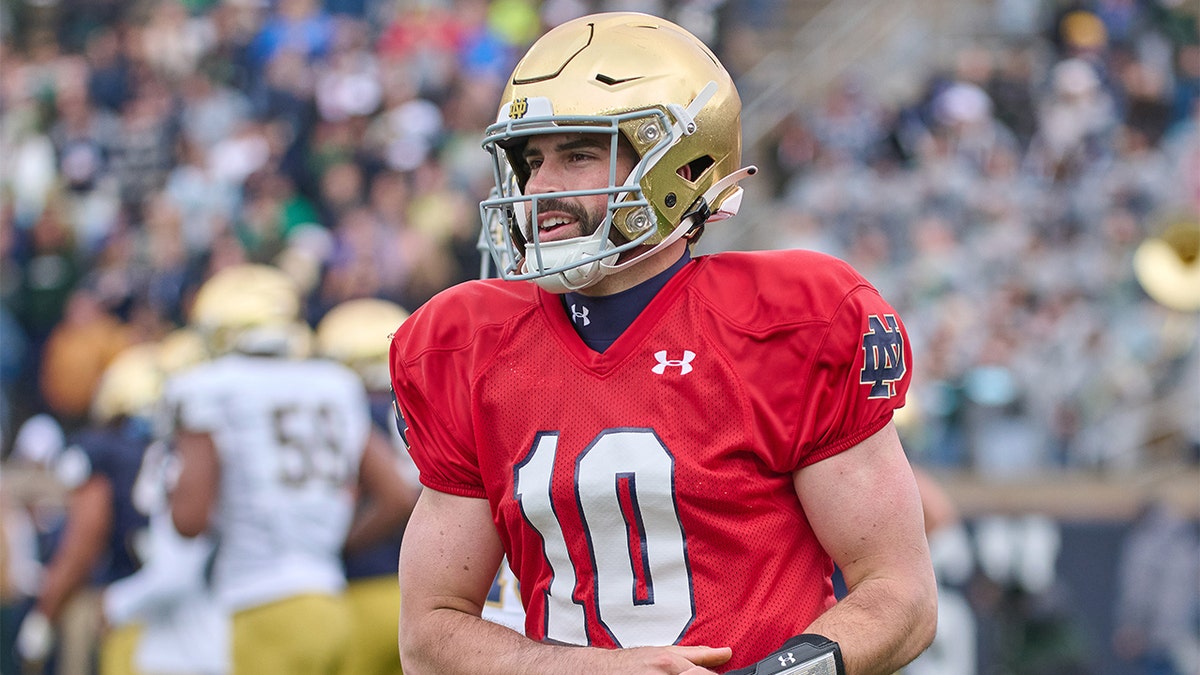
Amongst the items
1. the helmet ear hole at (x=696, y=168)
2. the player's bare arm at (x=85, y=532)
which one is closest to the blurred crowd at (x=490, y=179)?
the player's bare arm at (x=85, y=532)

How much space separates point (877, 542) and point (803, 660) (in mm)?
251

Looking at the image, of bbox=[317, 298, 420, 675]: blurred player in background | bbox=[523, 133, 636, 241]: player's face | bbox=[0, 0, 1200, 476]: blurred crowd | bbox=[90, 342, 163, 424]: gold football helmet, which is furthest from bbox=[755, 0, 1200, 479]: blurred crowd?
bbox=[523, 133, 636, 241]: player's face

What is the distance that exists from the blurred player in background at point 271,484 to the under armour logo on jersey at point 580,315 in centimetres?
303

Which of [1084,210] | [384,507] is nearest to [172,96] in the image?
[1084,210]

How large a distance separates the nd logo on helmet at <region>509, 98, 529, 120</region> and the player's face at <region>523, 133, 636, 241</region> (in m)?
0.05

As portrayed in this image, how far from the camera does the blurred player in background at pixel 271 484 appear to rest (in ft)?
18.5

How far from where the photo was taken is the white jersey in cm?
571

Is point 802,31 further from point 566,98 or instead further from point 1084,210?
point 566,98

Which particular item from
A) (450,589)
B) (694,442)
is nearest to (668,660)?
(694,442)

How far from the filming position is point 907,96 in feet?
41.3

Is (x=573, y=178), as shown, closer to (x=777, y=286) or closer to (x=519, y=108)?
(x=519, y=108)

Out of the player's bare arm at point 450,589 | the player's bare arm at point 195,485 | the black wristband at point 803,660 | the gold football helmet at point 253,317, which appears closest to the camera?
the black wristband at point 803,660

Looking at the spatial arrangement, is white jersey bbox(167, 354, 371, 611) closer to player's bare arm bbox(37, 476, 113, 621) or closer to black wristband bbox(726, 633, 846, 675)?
player's bare arm bbox(37, 476, 113, 621)

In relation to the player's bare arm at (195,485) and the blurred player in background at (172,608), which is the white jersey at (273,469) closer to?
the player's bare arm at (195,485)
